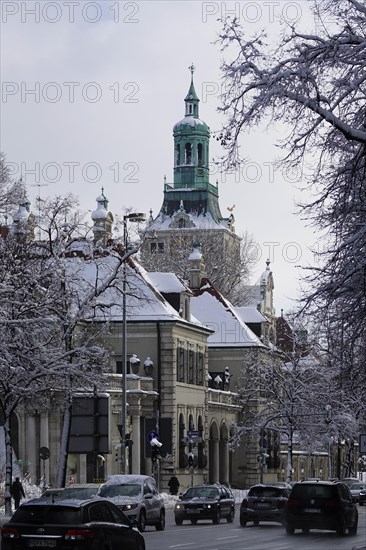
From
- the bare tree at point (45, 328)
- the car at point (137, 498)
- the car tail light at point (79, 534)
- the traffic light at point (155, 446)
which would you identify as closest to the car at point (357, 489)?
the traffic light at point (155, 446)

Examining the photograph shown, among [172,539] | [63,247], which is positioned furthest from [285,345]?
[172,539]

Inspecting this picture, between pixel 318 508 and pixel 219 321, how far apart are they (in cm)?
6095

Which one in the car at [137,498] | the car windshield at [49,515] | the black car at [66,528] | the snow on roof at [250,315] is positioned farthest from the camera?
the snow on roof at [250,315]

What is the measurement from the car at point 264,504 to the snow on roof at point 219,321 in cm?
5224

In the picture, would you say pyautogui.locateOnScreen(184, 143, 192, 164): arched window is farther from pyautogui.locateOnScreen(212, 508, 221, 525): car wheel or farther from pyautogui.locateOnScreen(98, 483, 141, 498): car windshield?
pyautogui.locateOnScreen(98, 483, 141, 498): car windshield

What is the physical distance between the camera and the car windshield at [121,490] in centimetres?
4284

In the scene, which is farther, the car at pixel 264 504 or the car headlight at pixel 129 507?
the car at pixel 264 504

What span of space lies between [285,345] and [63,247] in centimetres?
6331

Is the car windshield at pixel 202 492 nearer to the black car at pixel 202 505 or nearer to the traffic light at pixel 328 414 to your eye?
the black car at pixel 202 505

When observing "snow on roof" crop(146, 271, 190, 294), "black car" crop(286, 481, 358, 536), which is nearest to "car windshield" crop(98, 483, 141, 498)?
"black car" crop(286, 481, 358, 536)

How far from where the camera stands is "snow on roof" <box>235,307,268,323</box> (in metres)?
107

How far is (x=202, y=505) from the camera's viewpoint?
48969 mm

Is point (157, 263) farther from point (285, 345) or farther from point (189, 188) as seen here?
point (189, 188)

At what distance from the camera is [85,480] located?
240 feet
